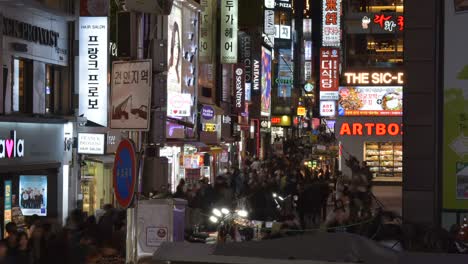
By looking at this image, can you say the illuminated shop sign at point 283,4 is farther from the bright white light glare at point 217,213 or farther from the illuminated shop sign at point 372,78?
the bright white light glare at point 217,213

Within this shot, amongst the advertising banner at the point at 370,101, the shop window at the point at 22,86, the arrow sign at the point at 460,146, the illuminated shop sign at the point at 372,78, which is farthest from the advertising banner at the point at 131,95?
the illuminated shop sign at the point at 372,78

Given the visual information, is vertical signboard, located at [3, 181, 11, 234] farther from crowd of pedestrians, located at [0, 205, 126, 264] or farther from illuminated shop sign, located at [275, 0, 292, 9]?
illuminated shop sign, located at [275, 0, 292, 9]

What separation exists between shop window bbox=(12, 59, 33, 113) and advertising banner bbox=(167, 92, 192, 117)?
521cm

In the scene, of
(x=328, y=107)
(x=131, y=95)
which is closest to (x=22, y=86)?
(x=131, y=95)

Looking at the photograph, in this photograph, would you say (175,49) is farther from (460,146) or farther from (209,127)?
(460,146)

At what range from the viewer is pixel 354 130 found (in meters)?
37.4

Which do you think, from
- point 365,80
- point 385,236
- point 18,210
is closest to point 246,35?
point 365,80

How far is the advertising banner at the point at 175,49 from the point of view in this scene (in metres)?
25.0

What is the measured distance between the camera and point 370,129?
122ft

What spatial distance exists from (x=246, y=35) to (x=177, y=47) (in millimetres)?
19865

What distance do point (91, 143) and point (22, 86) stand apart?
8.30ft

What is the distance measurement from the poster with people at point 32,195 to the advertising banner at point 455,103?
12.7 metres

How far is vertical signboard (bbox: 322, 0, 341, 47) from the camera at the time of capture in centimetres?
4978

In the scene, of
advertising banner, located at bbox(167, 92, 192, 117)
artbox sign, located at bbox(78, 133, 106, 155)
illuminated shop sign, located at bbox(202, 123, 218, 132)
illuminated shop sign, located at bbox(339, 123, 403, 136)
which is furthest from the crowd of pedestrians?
illuminated shop sign, located at bbox(339, 123, 403, 136)
